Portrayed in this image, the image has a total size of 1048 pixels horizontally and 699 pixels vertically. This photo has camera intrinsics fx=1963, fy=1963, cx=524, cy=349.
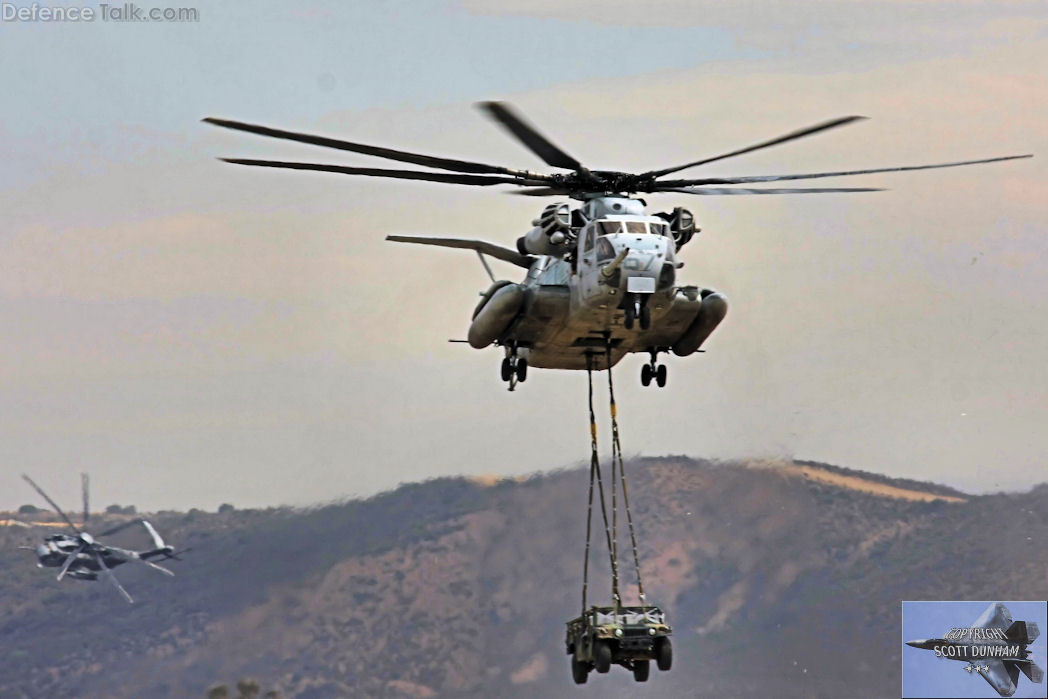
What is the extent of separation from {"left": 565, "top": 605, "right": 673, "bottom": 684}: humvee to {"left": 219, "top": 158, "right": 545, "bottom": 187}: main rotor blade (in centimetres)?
673

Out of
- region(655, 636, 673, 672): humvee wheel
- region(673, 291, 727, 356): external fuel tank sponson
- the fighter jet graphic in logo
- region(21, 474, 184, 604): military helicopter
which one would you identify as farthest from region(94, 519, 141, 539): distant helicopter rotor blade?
region(655, 636, 673, 672): humvee wheel

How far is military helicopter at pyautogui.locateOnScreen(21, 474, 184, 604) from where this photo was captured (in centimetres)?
4497

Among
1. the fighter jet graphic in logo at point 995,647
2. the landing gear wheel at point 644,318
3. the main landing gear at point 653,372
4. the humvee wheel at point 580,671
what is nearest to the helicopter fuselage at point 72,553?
the main landing gear at point 653,372

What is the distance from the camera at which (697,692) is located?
4106 cm

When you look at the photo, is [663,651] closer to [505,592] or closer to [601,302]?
[601,302]

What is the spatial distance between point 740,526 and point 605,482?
3.36m

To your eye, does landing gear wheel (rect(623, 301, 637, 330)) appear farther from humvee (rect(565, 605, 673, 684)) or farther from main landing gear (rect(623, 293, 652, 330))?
humvee (rect(565, 605, 673, 684))

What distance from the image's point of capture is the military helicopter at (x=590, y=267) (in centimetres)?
2953

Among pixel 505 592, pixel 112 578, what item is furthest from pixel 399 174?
pixel 112 578

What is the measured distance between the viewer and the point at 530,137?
26859 mm

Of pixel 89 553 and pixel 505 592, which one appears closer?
pixel 505 592

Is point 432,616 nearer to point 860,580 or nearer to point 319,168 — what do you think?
point 860,580

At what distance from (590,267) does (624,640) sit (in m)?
5.74

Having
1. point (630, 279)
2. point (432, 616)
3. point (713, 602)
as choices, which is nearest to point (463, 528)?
point (432, 616)
